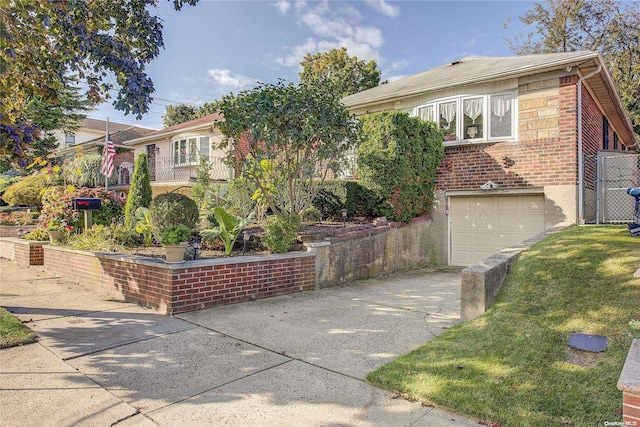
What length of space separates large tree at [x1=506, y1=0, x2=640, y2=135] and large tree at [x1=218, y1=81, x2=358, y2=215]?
828 inches

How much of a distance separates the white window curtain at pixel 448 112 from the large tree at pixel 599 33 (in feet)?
54.1

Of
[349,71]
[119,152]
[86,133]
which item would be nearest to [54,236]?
[119,152]

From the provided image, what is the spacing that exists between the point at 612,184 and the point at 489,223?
2.87 meters

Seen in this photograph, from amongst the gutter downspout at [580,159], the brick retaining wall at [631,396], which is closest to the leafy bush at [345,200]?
the gutter downspout at [580,159]

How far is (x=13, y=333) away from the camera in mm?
4434

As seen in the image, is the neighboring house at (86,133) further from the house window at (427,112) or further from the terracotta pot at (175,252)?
the terracotta pot at (175,252)

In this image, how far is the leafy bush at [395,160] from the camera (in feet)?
30.6

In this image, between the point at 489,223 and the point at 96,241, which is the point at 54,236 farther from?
the point at 489,223

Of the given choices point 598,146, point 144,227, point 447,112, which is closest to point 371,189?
point 447,112

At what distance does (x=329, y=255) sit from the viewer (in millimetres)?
7770

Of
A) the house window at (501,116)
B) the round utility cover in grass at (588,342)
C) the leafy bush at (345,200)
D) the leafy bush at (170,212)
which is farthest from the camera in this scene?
the leafy bush at (345,200)

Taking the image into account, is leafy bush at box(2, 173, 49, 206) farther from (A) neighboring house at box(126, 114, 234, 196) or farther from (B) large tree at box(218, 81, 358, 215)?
(B) large tree at box(218, 81, 358, 215)

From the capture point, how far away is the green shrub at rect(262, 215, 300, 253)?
7.23 m

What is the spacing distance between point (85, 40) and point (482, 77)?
8694mm
